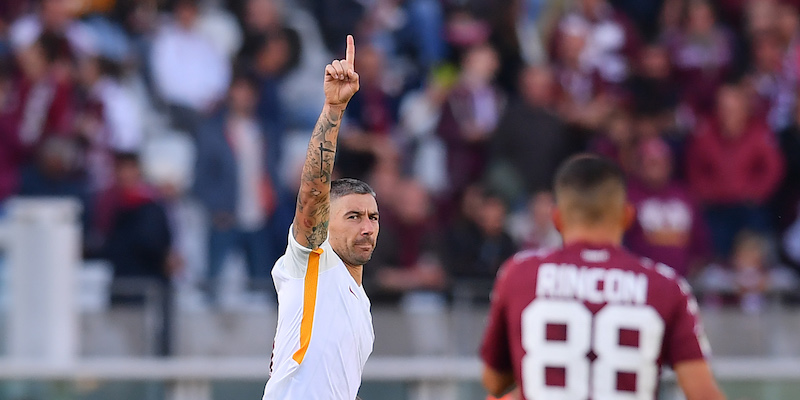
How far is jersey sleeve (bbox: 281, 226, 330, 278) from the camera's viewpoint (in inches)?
188

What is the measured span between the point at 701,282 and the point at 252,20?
14.3ft

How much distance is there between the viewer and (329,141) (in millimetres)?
4797

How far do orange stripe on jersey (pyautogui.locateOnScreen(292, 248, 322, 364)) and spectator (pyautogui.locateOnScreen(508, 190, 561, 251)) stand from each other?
550cm

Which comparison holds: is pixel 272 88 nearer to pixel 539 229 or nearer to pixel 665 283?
pixel 539 229

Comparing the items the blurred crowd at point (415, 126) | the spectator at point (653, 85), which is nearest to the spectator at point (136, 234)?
the blurred crowd at point (415, 126)

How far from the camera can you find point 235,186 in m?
10.4

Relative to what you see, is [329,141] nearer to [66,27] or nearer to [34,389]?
[34,389]

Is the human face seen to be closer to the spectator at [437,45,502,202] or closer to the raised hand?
the raised hand

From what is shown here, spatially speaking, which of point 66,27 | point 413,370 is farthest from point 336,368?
point 66,27

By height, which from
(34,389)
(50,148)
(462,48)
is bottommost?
(34,389)

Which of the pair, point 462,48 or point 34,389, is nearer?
point 34,389

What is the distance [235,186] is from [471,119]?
2.04 meters

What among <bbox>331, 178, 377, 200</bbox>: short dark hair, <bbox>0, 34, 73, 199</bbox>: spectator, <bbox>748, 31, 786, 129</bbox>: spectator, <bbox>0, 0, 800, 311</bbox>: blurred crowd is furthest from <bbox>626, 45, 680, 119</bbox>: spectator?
<bbox>331, 178, 377, 200</bbox>: short dark hair

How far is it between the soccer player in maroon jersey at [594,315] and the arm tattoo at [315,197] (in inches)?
33.8
